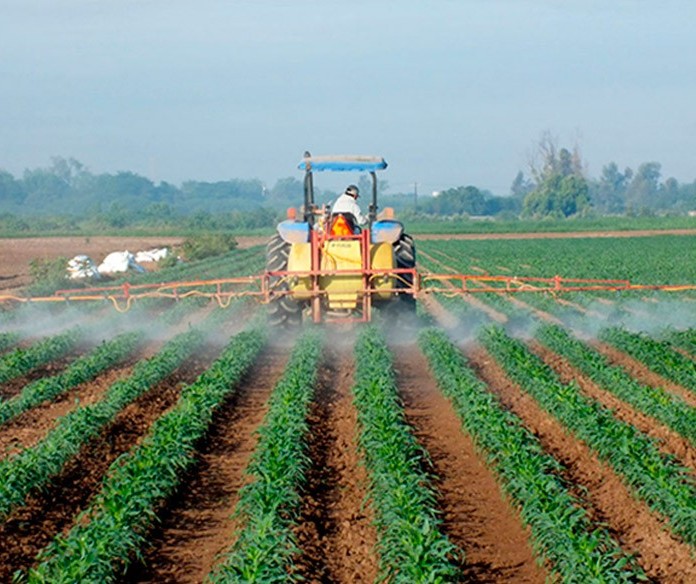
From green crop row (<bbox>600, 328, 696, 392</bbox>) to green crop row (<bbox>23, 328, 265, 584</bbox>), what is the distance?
4.89m

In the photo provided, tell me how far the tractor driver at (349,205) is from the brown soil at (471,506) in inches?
161

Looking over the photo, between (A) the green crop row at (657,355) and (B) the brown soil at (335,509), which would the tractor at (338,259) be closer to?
(A) the green crop row at (657,355)

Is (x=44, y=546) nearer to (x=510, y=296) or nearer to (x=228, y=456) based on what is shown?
(x=228, y=456)

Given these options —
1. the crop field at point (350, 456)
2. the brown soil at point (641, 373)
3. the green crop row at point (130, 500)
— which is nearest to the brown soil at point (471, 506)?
the crop field at point (350, 456)

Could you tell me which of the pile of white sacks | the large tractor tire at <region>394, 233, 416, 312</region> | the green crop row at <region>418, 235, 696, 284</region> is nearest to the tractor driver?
the large tractor tire at <region>394, 233, 416, 312</region>

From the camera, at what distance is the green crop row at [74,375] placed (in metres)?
11.1

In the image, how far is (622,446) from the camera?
8703mm

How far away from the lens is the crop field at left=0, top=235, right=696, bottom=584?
6691 mm

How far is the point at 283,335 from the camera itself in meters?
16.2

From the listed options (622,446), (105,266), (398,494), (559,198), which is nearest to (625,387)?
(622,446)

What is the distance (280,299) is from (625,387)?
558 cm

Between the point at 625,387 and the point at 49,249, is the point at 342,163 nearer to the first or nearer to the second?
the point at 625,387

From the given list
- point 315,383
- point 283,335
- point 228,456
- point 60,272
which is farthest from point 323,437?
point 60,272

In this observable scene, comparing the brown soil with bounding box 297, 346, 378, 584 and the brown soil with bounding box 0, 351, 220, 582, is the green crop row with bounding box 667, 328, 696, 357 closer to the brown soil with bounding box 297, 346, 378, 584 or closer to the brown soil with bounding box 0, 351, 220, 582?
the brown soil with bounding box 297, 346, 378, 584
